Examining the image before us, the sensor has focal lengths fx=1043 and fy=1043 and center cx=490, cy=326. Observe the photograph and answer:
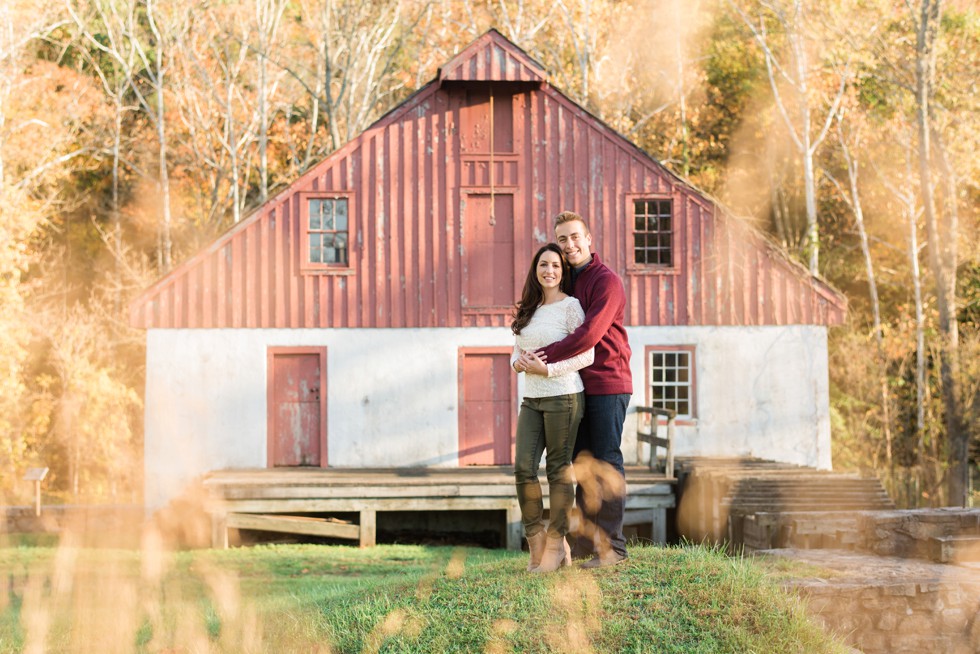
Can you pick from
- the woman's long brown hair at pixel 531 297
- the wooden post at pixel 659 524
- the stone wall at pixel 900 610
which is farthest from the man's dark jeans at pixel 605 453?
the wooden post at pixel 659 524

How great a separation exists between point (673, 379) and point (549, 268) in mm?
10584

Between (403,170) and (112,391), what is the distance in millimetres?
12172

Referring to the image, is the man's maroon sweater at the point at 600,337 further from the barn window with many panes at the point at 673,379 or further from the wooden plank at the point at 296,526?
the barn window with many panes at the point at 673,379

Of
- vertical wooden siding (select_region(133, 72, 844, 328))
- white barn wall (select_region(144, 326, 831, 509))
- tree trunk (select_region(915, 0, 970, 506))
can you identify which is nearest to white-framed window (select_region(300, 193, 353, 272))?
vertical wooden siding (select_region(133, 72, 844, 328))

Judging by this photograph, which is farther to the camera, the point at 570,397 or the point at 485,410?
the point at 485,410

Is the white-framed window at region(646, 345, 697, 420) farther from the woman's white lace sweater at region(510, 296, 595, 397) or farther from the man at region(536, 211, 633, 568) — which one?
the woman's white lace sweater at region(510, 296, 595, 397)

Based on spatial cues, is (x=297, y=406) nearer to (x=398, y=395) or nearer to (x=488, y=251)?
(x=398, y=395)

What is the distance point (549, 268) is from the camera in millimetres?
6914

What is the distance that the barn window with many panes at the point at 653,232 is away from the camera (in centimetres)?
1722

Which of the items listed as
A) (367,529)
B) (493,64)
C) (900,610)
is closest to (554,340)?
(900,610)

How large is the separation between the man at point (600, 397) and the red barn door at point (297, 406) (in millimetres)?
10007

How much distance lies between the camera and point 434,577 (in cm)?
753

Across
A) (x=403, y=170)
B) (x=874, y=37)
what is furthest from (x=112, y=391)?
(x=874, y=37)

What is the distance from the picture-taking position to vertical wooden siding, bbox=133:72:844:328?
54.7ft
